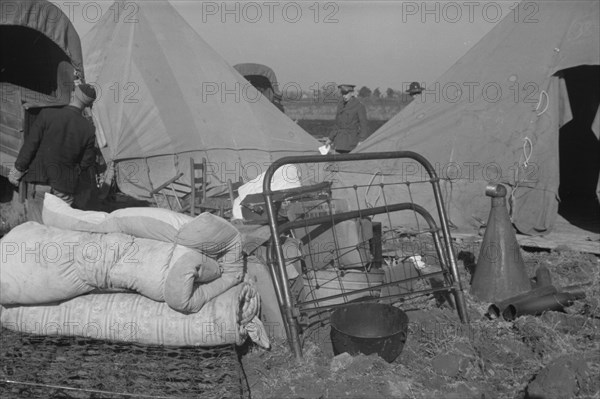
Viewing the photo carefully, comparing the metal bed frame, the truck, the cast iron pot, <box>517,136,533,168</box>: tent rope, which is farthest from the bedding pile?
<box>517,136,533,168</box>: tent rope

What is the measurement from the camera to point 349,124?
1019cm

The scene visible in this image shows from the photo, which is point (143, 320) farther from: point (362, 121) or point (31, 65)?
point (362, 121)

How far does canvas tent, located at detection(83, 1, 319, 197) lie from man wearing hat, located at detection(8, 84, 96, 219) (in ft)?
12.8

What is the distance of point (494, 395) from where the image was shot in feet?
11.1

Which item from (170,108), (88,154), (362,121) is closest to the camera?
(88,154)

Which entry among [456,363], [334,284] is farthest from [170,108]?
[456,363]

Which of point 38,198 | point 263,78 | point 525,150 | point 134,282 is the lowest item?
point 134,282

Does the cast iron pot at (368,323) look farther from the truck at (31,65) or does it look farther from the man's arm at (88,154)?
the truck at (31,65)

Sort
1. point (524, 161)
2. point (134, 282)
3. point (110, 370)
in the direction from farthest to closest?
point (524, 161) < point (134, 282) < point (110, 370)

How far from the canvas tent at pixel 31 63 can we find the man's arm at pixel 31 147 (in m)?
2.34

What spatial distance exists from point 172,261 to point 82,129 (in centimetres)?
227

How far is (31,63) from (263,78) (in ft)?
37.0

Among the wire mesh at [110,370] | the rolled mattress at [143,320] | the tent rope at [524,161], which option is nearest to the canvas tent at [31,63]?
the rolled mattress at [143,320]

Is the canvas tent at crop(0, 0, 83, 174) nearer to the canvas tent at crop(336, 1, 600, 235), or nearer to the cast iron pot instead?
the canvas tent at crop(336, 1, 600, 235)
